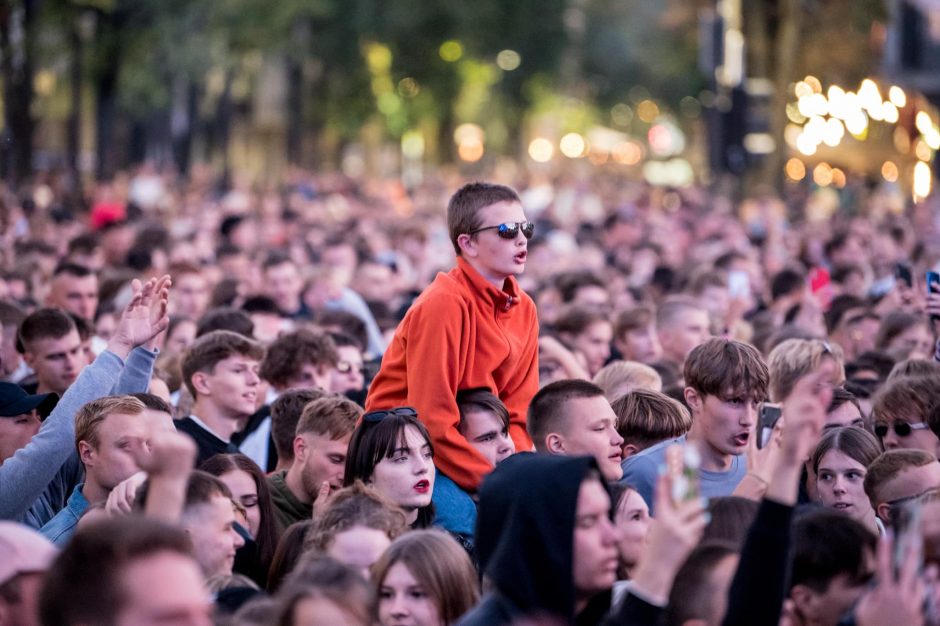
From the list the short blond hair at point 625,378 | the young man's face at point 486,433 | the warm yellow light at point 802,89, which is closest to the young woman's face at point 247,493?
the young man's face at point 486,433

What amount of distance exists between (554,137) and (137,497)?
342ft

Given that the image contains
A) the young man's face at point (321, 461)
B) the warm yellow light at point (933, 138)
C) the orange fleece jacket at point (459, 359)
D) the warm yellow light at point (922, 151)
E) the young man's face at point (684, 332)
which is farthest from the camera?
the warm yellow light at point (922, 151)

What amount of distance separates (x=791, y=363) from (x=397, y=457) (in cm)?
304

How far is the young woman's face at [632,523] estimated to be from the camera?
6387 mm

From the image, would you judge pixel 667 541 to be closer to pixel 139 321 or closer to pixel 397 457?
pixel 397 457

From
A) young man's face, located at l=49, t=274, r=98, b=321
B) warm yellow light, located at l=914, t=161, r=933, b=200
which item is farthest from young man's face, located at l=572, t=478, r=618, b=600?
warm yellow light, located at l=914, t=161, r=933, b=200

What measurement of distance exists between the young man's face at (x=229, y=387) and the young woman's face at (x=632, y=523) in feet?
11.2

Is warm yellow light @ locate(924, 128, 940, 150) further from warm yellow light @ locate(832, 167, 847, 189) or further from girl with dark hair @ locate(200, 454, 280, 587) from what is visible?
warm yellow light @ locate(832, 167, 847, 189)

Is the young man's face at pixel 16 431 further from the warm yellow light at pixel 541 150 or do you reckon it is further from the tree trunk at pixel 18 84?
the warm yellow light at pixel 541 150

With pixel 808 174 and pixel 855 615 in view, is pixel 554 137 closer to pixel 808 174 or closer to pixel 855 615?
pixel 808 174

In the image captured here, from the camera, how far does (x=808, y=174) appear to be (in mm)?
48312

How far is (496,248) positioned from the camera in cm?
789

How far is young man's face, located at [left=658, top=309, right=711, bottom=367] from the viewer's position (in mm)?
12320

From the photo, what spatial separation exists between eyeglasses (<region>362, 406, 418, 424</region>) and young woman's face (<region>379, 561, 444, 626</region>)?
1688 millimetres
